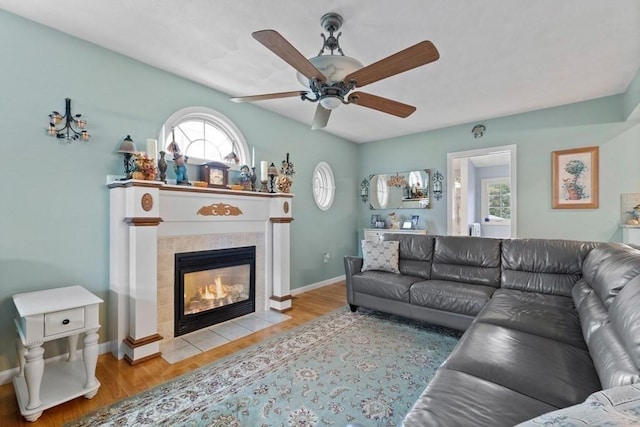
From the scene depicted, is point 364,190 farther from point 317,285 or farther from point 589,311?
point 589,311

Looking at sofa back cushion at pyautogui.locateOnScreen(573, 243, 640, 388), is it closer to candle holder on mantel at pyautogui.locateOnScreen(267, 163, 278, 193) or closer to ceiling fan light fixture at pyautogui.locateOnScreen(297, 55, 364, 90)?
ceiling fan light fixture at pyautogui.locateOnScreen(297, 55, 364, 90)

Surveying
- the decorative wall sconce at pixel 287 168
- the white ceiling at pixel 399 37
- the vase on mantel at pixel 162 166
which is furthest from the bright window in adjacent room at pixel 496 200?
the vase on mantel at pixel 162 166

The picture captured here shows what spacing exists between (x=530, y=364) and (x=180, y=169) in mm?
3109

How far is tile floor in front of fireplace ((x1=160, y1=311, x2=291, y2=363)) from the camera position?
8.50 ft

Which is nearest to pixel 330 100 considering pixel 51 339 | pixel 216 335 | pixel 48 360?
pixel 51 339

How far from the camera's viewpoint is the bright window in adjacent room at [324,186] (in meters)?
5.05

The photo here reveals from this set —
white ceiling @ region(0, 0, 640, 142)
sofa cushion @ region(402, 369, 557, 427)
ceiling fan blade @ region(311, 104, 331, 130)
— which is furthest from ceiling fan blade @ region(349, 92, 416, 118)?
sofa cushion @ region(402, 369, 557, 427)

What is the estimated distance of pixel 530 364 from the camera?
1.41 metres

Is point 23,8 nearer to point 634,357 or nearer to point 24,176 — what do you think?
point 24,176

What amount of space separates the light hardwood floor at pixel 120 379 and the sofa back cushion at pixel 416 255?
1337 millimetres

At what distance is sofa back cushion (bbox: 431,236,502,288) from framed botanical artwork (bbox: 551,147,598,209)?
1.58 meters

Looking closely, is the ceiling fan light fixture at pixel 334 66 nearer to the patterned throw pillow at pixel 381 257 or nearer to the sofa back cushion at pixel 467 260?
the patterned throw pillow at pixel 381 257

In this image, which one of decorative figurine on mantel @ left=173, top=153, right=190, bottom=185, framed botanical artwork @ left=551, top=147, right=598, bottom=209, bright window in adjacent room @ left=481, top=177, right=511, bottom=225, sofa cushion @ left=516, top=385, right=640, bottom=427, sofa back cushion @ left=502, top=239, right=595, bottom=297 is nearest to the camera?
sofa cushion @ left=516, top=385, right=640, bottom=427

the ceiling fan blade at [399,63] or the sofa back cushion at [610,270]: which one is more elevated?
the ceiling fan blade at [399,63]
